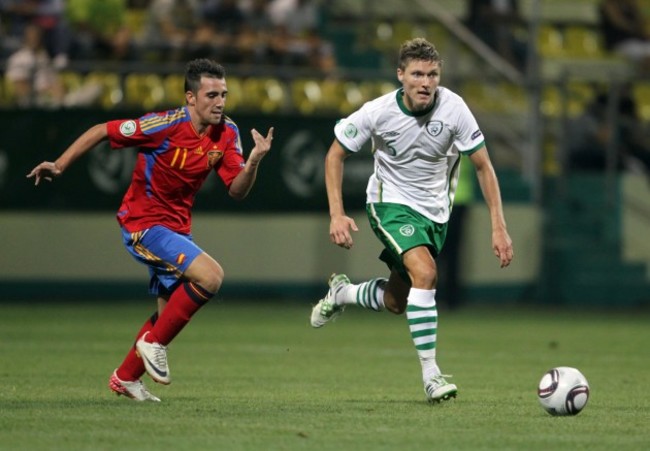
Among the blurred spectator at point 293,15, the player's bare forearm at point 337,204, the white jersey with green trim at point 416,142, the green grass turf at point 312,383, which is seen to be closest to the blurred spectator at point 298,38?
the blurred spectator at point 293,15

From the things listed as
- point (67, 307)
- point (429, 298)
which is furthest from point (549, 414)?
point (67, 307)

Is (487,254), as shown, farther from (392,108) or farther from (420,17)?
(392,108)

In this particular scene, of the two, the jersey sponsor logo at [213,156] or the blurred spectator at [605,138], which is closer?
the jersey sponsor logo at [213,156]

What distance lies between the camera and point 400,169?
915 cm

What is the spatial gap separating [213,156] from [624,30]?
1558 cm

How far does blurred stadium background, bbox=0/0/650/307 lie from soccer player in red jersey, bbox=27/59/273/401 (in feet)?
31.4

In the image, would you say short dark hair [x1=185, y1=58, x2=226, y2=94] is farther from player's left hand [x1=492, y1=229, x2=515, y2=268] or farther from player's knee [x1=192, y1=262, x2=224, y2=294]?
player's left hand [x1=492, y1=229, x2=515, y2=268]

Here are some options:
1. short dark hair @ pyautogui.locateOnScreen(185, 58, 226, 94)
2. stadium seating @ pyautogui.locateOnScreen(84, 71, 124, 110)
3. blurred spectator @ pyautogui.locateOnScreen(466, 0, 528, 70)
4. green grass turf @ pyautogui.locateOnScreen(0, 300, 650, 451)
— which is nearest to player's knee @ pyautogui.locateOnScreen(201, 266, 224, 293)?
green grass turf @ pyautogui.locateOnScreen(0, 300, 650, 451)

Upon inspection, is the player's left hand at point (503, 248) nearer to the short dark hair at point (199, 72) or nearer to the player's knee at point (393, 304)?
the player's knee at point (393, 304)

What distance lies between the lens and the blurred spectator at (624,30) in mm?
22906

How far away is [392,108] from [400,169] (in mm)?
410

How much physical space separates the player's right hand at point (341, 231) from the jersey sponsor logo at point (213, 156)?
2.78ft

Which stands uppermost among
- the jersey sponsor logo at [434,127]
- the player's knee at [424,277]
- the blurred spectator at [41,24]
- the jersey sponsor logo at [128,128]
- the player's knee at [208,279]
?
the blurred spectator at [41,24]

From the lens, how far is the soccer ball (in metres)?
8.02
